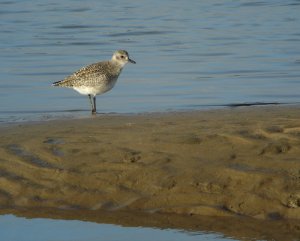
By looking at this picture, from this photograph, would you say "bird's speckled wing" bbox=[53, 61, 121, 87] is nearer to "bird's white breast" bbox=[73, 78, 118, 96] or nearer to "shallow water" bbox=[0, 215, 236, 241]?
"bird's white breast" bbox=[73, 78, 118, 96]

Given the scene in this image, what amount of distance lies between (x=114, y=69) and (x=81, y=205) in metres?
6.59

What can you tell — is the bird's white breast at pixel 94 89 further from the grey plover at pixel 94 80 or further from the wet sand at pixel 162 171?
the wet sand at pixel 162 171

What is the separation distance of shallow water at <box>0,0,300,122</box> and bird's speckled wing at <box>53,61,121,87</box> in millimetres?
375

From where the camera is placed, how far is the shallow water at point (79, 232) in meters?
6.78

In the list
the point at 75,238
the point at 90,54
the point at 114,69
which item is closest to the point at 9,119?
the point at 114,69

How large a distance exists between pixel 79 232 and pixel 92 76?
6801 mm

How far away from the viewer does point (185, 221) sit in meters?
7.12

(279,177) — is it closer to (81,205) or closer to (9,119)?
(81,205)

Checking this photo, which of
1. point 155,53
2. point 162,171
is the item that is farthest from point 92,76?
point 155,53

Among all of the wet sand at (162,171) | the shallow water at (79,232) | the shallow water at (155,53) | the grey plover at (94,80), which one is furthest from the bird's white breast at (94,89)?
the shallow water at (79,232)

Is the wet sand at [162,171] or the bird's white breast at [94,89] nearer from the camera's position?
the wet sand at [162,171]

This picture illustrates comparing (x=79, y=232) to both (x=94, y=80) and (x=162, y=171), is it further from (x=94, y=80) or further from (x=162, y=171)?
(x=94, y=80)

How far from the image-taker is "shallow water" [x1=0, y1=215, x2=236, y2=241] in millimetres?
6777

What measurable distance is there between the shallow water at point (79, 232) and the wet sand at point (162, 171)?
331 mm
